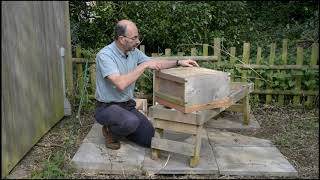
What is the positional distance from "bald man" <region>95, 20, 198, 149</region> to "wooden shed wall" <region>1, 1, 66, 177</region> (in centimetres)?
68

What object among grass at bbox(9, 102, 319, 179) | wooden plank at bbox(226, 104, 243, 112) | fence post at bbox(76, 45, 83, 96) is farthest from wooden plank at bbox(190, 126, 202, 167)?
fence post at bbox(76, 45, 83, 96)

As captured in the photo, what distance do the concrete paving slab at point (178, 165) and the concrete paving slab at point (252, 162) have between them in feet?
0.26

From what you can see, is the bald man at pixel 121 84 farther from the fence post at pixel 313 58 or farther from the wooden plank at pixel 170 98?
the fence post at pixel 313 58

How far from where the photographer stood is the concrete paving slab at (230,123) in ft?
17.1

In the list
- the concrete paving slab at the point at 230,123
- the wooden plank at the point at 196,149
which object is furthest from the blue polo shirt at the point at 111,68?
the concrete paving slab at the point at 230,123

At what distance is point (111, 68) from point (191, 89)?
32.1 inches

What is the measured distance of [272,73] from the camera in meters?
6.07

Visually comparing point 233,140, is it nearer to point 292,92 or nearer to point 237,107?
point 237,107

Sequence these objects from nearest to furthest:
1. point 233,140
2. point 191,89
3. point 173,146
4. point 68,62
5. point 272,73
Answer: point 191,89, point 173,146, point 233,140, point 68,62, point 272,73

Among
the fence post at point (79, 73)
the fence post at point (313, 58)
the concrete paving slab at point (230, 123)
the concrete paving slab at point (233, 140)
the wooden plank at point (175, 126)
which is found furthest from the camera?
the fence post at point (79, 73)

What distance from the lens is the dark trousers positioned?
418cm

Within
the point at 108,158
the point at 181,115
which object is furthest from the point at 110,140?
the point at 181,115

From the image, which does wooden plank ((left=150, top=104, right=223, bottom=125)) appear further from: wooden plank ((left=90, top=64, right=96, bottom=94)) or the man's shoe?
wooden plank ((left=90, top=64, right=96, bottom=94))

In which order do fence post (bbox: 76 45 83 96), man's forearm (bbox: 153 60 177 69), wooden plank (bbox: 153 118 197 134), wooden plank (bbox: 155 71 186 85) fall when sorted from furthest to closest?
fence post (bbox: 76 45 83 96), man's forearm (bbox: 153 60 177 69), wooden plank (bbox: 153 118 197 134), wooden plank (bbox: 155 71 186 85)
